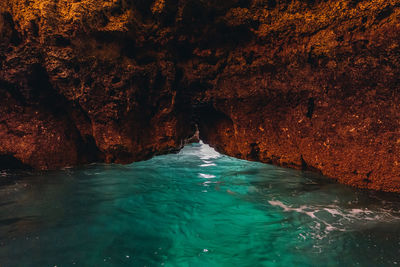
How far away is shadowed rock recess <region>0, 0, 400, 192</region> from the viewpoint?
3.75 m

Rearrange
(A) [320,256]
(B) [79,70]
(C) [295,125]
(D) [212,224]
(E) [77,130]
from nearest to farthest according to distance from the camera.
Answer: (A) [320,256], (D) [212,224], (C) [295,125], (B) [79,70], (E) [77,130]

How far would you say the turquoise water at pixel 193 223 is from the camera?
2727 millimetres

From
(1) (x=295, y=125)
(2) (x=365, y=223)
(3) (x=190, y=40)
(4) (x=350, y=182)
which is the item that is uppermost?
(3) (x=190, y=40)

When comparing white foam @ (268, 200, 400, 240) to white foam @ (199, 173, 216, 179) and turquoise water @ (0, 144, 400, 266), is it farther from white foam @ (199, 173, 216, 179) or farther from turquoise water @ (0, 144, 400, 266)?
white foam @ (199, 173, 216, 179)

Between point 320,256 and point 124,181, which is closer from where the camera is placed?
point 320,256

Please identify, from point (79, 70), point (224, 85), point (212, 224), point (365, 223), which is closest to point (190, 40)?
point (224, 85)

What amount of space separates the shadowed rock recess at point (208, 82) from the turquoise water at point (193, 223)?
2.38 ft

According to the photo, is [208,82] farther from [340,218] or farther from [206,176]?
[340,218]

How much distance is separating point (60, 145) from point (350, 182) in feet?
22.5

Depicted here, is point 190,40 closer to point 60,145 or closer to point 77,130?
point 77,130

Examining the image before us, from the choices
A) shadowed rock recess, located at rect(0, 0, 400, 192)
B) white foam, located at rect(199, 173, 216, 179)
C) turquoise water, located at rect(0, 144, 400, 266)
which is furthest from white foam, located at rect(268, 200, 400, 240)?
white foam, located at rect(199, 173, 216, 179)

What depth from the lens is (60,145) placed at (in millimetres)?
5809

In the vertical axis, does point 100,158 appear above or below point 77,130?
below

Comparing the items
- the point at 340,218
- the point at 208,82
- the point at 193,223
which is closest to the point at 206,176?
the point at 208,82
